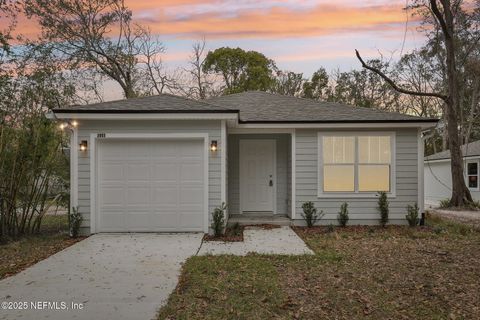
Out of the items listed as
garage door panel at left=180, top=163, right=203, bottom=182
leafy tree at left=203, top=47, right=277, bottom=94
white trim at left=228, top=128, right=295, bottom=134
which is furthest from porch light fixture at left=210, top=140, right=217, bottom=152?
leafy tree at left=203, top=47, right=277, bottom=94

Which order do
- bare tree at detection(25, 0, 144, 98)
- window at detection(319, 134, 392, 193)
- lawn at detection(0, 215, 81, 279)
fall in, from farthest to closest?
bare tree at detection(25, 0, 144, 98) → window at detection(319, 134, 392, 193) → lawn at detection(0, 215, 81, 279)

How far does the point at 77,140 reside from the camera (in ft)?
28.3

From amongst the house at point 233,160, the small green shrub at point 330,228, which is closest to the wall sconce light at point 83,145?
the house at point 233,160

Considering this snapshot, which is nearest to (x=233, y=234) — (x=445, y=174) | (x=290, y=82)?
(x=445, y=174)

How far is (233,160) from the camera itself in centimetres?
1098

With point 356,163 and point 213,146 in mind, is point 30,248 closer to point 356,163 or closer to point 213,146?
point 213,146

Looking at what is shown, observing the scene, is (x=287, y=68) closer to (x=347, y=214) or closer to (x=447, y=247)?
(x=347, y=214)

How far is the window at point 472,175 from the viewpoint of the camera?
18.4 meters

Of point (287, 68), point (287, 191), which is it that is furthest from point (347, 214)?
point (287, 68)

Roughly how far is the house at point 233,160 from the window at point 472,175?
35.0 feet

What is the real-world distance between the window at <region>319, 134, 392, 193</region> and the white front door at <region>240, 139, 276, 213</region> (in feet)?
5.12

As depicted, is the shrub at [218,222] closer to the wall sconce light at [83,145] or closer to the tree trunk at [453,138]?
the wall sconce light at [83,145]

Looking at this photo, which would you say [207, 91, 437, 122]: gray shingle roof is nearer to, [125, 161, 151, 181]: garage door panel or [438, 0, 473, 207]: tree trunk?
[125, 161, 151, 181]: garage door panel

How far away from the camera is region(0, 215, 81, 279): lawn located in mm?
6137
